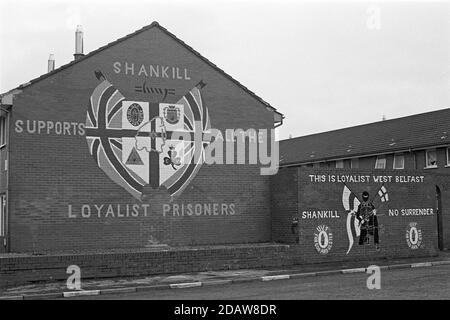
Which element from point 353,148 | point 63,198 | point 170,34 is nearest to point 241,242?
point 63,198

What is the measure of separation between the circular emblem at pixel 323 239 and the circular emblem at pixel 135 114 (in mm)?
7061

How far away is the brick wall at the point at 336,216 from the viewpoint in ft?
63.5

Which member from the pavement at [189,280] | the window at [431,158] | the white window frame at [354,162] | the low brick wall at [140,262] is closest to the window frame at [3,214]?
the low brick wall at [140,262]

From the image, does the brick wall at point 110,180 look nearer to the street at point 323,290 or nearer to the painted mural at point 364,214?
the painted mural at point 364,214

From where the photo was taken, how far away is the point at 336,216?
19984 millimetres

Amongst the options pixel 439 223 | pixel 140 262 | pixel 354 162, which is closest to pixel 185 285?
pixel 140 262

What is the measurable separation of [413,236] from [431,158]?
1278 centimetres

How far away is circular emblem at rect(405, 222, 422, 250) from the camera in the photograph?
2155cm

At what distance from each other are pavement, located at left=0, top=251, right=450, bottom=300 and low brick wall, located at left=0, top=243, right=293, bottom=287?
0.36 metres

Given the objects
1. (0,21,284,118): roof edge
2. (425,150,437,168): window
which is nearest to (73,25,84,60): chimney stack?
(0,21,284,118): roof edge

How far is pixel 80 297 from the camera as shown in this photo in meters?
13.0

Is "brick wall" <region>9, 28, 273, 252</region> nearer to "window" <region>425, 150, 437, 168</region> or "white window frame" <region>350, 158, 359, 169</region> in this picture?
"window" <region>425, 150, 437, 168</region>
